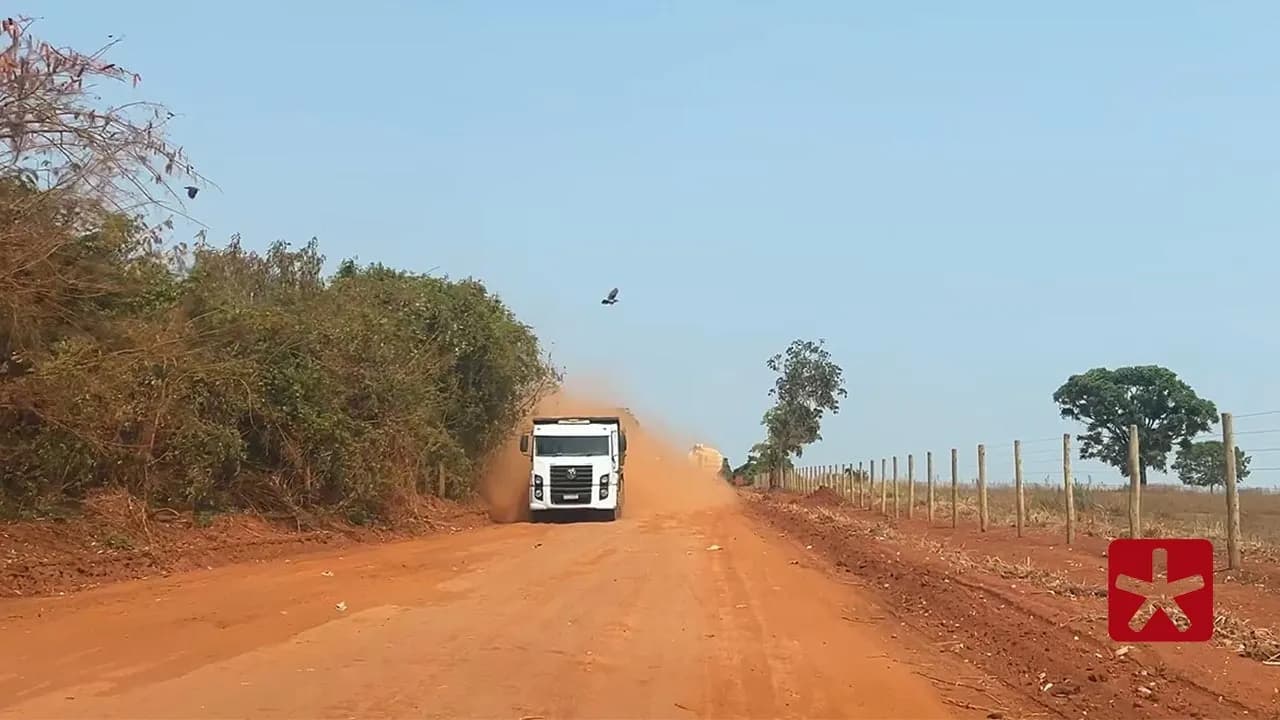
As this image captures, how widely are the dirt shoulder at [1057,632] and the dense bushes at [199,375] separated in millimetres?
10709

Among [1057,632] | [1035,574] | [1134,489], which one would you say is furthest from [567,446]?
[1057,632]

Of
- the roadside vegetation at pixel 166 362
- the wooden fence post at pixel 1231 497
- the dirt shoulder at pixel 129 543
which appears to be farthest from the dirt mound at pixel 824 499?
the wooden fence post at pixel 1231 497

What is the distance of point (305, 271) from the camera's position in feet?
104

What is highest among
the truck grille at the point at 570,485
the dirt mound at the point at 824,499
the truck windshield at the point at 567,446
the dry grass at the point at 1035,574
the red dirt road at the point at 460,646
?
the truck windshield at the point at 567,446

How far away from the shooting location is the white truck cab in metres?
34.6

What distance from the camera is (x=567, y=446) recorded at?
35.0 meters

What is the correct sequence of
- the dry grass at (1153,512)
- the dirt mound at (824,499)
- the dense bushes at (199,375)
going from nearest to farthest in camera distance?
the dense bushes at (199,375), the dry grass at (1153,512), the dirt mound at (824,499)

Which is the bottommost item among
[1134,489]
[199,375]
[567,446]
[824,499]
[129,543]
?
[129,543]

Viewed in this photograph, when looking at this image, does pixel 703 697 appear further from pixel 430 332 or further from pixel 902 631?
pixel 430 332

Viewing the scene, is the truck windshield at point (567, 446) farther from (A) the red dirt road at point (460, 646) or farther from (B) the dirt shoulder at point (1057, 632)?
(A) the red dirt road at point (460, 646)

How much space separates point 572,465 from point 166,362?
16.9m

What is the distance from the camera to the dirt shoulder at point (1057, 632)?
8.40 metres

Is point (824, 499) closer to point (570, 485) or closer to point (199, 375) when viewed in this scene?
point (570, 485)

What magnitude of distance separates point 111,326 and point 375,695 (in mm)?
12250
